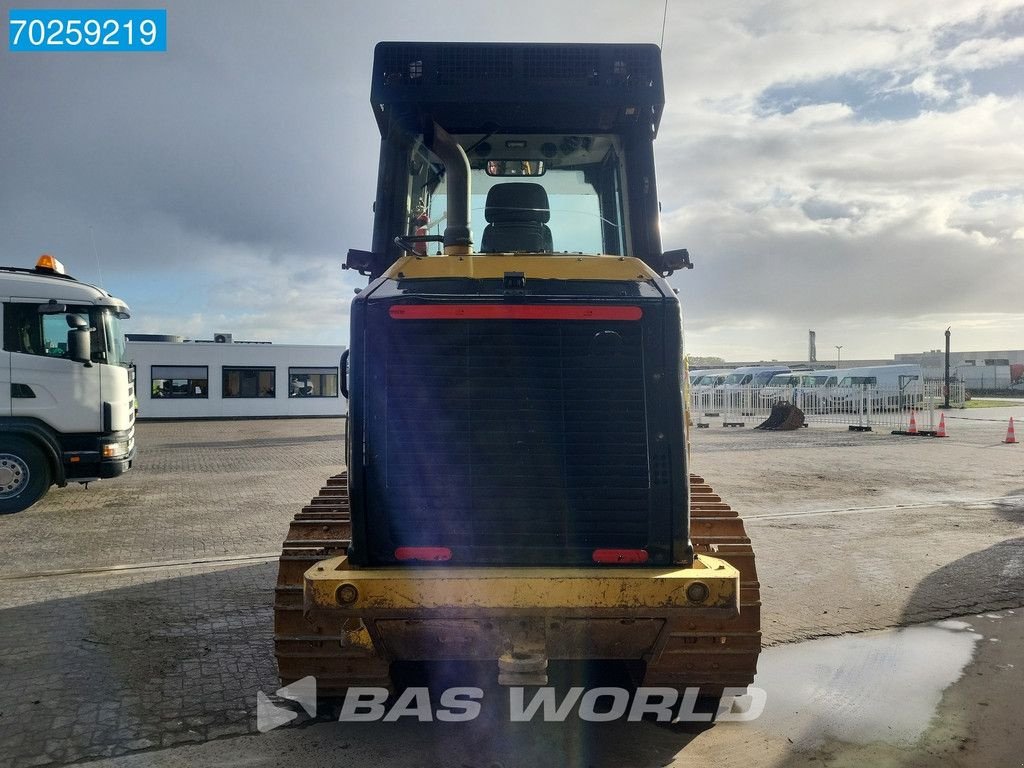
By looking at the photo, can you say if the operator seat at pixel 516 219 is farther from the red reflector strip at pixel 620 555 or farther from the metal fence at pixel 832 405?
the metal fence at pixel 832 405

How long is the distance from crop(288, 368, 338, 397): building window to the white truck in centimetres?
2290

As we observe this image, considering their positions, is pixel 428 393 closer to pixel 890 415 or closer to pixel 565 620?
pixel 565 620

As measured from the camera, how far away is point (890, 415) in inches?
1011

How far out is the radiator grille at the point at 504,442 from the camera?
369 centimetres

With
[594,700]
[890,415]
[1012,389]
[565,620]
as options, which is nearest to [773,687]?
[594,700]

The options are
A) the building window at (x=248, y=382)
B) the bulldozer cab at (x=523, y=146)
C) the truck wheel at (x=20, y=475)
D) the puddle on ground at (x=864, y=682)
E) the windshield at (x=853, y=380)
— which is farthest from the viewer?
the windshield at (x=853, y=380)

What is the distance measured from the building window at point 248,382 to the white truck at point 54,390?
72.1 ft

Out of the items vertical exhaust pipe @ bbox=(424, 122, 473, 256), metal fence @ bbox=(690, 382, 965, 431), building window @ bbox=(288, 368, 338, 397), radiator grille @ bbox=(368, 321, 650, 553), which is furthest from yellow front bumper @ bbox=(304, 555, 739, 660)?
building window @ bbox=(288, 368, 338, 397)

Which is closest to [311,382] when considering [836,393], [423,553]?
[836,393]

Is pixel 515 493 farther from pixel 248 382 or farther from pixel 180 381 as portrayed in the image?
pixel 248 382

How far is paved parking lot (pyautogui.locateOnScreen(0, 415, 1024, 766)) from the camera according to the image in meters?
4.29

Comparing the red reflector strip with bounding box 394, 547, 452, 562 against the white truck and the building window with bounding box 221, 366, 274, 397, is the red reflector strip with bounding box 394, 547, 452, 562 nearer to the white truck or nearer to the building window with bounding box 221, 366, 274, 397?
the white truck

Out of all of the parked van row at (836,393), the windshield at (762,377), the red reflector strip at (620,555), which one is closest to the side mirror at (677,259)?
the red reflector strip at (620,555)

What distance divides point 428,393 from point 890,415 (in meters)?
25.1
